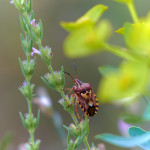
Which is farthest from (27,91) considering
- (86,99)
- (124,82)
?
(124,82)

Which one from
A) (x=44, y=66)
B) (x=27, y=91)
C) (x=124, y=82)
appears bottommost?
(x=124, y=82)

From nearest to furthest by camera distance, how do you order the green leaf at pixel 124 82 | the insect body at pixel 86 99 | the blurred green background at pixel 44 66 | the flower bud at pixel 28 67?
the green leaf at pixel 124 82 < the flower bud at pixel 28 67 < the insect body at pixel 86 99 < the blurred green background at pixel 44 66

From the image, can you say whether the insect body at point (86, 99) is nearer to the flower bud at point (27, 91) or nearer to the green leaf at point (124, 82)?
the flower bud at point (27, 91)

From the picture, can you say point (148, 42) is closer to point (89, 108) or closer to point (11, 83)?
point (89, 108)

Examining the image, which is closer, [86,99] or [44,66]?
[86,99]

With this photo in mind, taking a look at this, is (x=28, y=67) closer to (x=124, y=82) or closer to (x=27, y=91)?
(x=27, y=91)

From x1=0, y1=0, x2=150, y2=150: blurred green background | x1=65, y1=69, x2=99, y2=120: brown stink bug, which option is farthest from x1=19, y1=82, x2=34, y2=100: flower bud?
x1=0, y1=0, x2=150, y2=150: blurred green background

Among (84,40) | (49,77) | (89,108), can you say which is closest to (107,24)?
(84,40)

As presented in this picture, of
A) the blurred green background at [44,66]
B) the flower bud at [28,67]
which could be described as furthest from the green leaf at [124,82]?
the blurred green background at [44,66]

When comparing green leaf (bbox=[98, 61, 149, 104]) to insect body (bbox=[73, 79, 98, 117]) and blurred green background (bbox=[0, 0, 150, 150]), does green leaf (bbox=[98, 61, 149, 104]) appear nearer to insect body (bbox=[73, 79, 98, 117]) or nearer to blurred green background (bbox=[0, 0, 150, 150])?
insect body (bbox=[73, 79, 98, 117])
